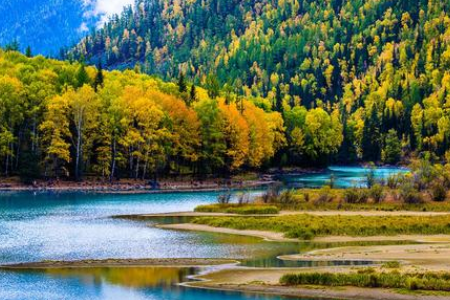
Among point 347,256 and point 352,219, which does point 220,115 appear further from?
point 347,256

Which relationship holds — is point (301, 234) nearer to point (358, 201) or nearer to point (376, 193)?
point (358, 201)

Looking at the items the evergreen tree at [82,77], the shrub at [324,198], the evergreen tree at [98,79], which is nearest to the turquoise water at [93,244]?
the shrub at [324,198]

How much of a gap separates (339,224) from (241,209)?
70.9ft

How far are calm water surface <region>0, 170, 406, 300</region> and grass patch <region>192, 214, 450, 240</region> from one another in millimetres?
4987

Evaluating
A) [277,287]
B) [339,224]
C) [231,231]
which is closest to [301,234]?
[339,224]

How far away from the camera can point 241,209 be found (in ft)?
342

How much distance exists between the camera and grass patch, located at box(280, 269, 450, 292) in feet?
178

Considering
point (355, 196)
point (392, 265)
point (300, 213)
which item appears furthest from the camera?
point (355, 196)

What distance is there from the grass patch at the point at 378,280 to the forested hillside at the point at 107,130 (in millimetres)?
96639

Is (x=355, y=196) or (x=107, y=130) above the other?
(x=107, y=130)

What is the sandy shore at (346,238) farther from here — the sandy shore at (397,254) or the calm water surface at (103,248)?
the sandy shore at (397,254)

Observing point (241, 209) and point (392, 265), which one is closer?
point (392, 265)

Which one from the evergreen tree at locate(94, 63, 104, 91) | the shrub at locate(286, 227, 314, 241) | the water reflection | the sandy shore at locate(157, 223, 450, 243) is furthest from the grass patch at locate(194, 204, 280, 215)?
the evergreen tree at locate(94, 63, 104, 91)

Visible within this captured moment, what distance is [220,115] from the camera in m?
170
